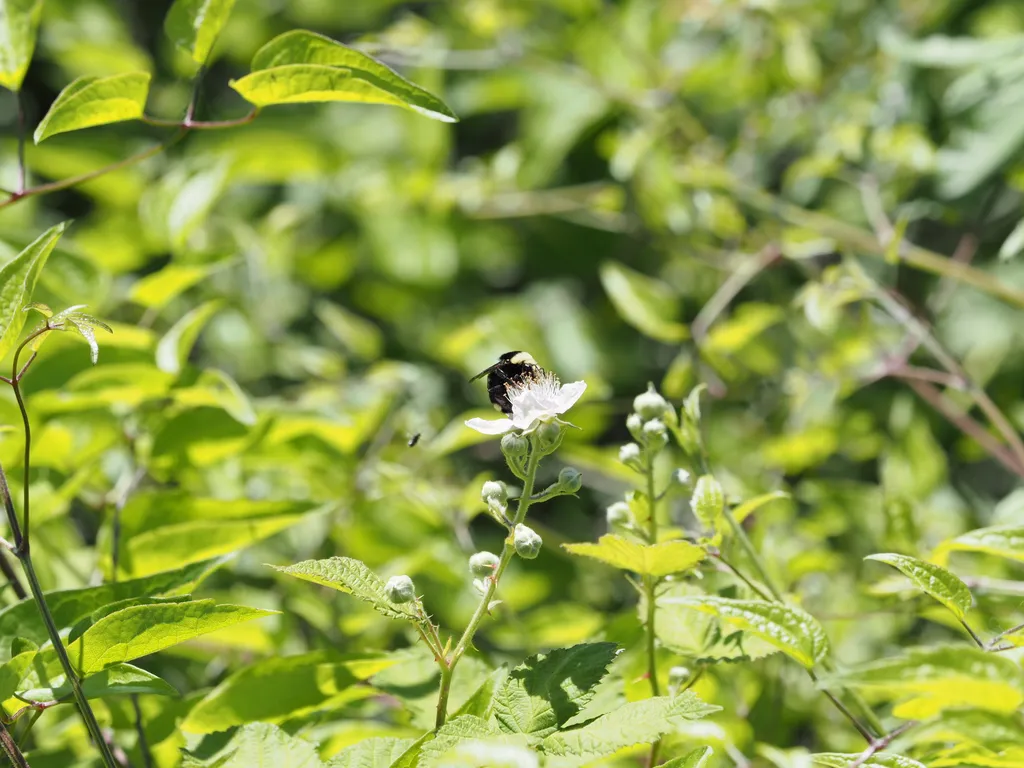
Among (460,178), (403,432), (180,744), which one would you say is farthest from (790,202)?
(180,744)

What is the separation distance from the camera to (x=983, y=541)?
3.33 ft

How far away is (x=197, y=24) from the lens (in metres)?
1.29

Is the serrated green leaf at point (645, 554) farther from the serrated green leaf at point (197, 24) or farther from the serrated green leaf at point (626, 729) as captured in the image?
the serrated green leaf at point (197, 24)

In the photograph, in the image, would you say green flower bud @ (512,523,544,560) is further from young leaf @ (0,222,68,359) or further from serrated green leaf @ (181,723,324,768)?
young leaf @ (0,222,68,359)

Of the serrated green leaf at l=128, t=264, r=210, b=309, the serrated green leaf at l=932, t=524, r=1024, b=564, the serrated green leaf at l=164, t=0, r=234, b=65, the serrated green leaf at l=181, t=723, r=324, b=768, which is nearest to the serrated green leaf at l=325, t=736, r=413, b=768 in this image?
the serrated green leaf at l=181, t=723, r=324, b=768

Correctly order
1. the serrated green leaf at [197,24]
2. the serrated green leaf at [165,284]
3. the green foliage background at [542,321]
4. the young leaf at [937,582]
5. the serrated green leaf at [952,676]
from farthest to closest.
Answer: the serrated green leaf at [165,284], the green foliage background at [542,321], the serrated green leaf at [197,24], the young leaf at [937,582], the serrated green leaf at [952,676]

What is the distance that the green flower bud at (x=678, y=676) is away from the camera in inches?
46.8

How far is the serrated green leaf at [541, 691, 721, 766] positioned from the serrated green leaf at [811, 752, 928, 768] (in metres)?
0.17

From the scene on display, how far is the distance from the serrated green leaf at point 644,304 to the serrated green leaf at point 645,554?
1.26m

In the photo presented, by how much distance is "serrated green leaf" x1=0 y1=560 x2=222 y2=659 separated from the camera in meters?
1.13

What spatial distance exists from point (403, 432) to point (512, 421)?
4.24 ft

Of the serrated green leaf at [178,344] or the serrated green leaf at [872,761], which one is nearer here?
the serrated green leaf at [872,761]

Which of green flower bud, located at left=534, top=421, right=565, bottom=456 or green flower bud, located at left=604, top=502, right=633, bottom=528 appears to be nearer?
green flower bud, located at left=534, top=421, right=565, bottom=456

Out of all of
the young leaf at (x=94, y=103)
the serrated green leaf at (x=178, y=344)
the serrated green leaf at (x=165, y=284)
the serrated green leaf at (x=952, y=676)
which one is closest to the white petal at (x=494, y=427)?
the serrated green leaf at (x=952, y=676)
